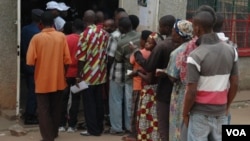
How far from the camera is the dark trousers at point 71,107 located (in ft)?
22.8

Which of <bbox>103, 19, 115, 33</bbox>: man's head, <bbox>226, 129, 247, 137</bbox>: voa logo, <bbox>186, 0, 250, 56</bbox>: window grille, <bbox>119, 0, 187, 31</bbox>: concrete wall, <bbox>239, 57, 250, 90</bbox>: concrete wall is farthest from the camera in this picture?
<bbox>239, 57, 250, 90</bbox>: concrete wall

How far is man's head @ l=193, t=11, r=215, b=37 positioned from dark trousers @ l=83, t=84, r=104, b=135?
2737mm

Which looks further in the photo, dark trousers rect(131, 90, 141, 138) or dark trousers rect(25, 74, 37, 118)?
dark trousers rect(25, 74, 37, 118)

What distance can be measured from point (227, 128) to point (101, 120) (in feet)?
9.86

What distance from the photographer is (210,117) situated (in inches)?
171

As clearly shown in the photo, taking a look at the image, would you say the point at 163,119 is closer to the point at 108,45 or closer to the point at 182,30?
the point at 182,30

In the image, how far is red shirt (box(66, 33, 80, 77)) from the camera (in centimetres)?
678

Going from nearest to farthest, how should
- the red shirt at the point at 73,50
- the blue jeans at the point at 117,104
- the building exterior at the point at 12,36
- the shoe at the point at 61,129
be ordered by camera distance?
1. the red shirt at the point at 73,50
2. the blue jeans at the point at 117,104
3. the shoe at the point at 61,129
4. the building exterior at the point at 12,36

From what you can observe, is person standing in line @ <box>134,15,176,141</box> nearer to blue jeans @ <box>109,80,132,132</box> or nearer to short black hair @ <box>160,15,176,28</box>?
short black hair @ <box>160,15,176,28</box>

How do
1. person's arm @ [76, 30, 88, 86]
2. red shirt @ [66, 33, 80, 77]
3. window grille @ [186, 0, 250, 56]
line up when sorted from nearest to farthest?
person's arm @ [76, 30, 88, 86] → red shirt @ [66, 33, 80, 77] → window grille @ [186, 0, 250, 56]

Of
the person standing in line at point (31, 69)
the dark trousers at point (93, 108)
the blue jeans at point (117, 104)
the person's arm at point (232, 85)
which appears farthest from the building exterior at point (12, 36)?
the person's arm at point (232, 85)

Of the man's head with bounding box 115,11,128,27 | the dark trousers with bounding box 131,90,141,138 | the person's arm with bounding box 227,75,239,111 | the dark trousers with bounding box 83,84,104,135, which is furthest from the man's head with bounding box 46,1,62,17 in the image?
the person's arm with bounding box 227,75,239,111

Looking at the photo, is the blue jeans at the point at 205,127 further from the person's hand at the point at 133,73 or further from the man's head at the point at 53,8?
the man's head at the point at 53,8

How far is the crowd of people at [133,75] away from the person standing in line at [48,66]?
0.01m
